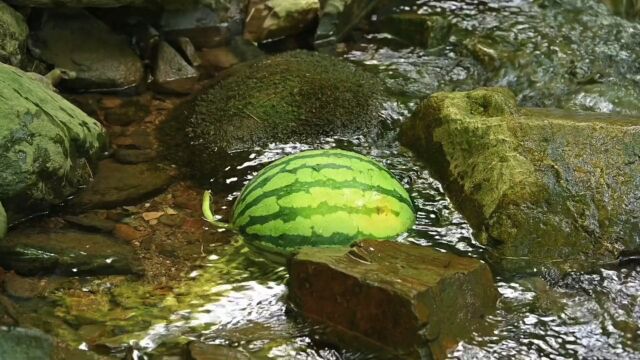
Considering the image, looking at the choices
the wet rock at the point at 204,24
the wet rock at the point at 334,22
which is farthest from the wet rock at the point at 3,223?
the wet rock at the point at 334,22

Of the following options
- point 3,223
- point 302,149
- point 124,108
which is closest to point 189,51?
point 124,108

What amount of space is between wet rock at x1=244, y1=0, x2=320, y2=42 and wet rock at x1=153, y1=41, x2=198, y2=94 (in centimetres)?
79

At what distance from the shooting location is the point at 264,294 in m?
3.73

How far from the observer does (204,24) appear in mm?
6777

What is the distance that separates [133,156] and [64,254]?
3.80ft

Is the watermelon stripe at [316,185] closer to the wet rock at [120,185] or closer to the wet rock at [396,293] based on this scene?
the wet rock at [396,293]

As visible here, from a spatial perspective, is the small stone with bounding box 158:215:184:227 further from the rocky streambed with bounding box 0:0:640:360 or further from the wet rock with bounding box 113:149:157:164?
the wet rock with bounding box 113:149:157:164

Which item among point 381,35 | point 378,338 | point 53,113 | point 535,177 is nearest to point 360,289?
point 378,338

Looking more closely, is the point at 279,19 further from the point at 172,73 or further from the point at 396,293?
the point at 396,293

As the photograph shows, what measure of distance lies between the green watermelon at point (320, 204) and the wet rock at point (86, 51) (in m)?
2.30

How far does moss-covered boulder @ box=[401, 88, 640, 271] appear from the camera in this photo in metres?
3.87

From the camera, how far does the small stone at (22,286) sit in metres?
3.68

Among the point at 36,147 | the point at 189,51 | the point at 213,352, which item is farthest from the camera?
the point at 189,51

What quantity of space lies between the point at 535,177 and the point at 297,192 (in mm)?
1146
